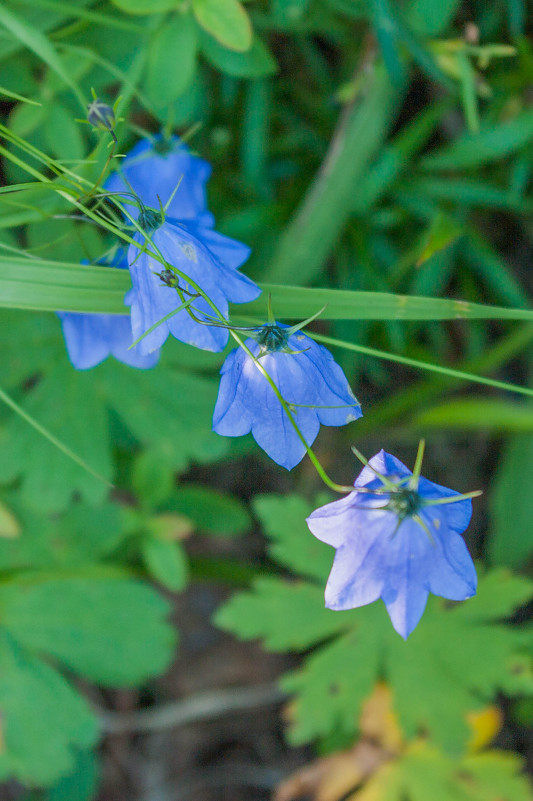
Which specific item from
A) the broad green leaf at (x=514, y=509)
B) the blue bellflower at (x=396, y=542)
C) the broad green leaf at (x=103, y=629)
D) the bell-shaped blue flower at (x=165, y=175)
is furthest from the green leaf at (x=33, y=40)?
the broad green leaf at (x=514, y=509)

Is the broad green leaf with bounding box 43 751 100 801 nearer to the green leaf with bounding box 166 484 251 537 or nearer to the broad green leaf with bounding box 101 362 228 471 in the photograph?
the green leaf with bounding box 166 484 251 537

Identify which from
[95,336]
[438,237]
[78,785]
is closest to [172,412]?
[95,336]

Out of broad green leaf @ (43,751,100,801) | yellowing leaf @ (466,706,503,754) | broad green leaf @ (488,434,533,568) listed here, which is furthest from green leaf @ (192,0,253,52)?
broad green leaf @ (43,751,100,801)

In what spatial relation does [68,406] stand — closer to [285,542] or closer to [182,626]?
[285,542]

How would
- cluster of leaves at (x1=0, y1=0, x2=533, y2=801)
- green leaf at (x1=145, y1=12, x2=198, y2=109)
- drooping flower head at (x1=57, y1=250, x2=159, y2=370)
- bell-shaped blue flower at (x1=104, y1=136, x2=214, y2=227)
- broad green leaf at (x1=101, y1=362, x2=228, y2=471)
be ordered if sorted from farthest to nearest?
broad green leaf at (x1=101, y1=362, x2=228, y2=471), cluster of leaves at (x1=0, y1=0, x2=533, y2=801), green leaf at (x1=145, y1=12, x2=198, y2=109), bell-shaped blue flower at (x1=104, y1=136, x2=214, y2=227), drooping flower head at (x1=57, y1=250, x2=159, y2=370)

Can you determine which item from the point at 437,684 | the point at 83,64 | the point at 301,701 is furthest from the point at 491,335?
the point at 83,64
